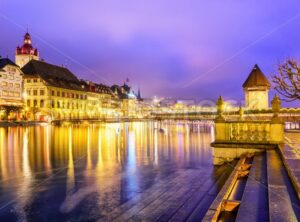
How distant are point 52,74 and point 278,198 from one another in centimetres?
9790

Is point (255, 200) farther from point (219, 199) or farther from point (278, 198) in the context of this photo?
point (219, 199)

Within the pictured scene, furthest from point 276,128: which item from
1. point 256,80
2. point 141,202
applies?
point 256,80

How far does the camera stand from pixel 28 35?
129 m

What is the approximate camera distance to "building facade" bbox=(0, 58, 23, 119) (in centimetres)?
6929

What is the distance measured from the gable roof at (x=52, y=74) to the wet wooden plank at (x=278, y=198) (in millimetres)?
87612

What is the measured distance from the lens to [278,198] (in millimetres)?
5859

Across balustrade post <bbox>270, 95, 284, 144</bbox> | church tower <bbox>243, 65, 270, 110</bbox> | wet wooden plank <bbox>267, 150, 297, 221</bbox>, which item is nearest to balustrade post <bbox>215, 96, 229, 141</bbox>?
balustrade post <bbox>270, 95, 284, 144</bbox>

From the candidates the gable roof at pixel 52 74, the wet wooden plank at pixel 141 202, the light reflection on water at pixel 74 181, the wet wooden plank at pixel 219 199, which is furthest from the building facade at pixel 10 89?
the wet wooden plank at pixel 219 199

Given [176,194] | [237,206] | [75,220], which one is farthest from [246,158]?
[75,220]

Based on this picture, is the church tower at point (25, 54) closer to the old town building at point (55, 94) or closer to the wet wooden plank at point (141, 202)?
the old town building at point (55, 94)

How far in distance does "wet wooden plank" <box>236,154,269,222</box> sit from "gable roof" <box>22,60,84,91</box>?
87476 millimetres

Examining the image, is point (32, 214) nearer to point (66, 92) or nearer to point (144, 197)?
point (144, 197)

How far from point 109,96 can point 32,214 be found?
13266 centimetres

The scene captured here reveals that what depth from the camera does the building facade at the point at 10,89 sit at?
6929cm
